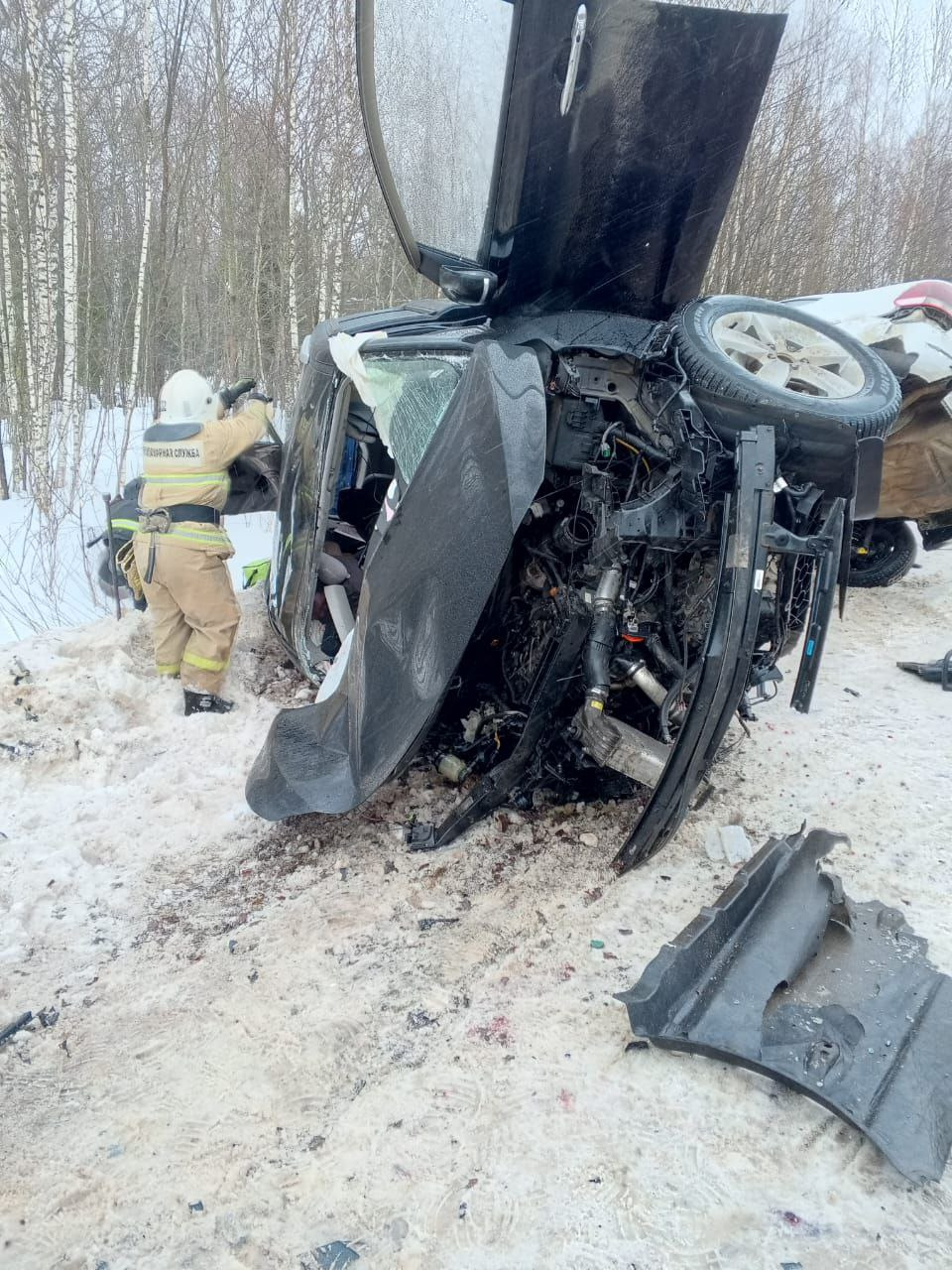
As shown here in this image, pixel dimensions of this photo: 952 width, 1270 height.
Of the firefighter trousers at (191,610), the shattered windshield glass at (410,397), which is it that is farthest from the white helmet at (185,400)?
the shattered windshield glass at (410,397)

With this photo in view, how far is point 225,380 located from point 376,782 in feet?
28.8

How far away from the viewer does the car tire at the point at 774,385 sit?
2.72m

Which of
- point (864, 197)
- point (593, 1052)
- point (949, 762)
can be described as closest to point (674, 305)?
point (949, 762)

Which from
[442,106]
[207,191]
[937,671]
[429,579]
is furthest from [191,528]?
[207,191]

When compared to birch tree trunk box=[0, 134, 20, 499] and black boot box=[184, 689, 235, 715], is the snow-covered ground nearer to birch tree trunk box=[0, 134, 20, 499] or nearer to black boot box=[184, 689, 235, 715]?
black boot box=[184, 689, 235, 715]

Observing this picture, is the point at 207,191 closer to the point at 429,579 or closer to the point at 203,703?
the point at 203,703

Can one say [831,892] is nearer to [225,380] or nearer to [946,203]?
[225,380]

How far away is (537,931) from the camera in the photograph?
2824 millimetres

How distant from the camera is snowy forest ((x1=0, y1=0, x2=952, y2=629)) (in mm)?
7617

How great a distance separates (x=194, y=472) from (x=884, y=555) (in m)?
4.60

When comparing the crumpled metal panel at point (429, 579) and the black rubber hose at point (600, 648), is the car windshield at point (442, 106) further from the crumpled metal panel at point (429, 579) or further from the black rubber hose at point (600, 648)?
the black rubber hose at point (600, 648)

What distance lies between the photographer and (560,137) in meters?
3.22

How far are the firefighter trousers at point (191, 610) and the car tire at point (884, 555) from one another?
13.5 ft

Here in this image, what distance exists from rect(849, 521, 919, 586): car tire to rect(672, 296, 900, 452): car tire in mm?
2962
